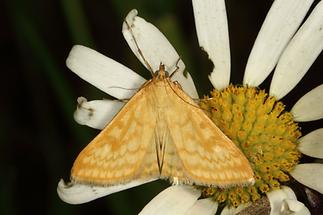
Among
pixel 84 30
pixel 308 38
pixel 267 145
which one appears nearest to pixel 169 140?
pixel 267 145

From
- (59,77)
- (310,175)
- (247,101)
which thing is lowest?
A: (310,175)

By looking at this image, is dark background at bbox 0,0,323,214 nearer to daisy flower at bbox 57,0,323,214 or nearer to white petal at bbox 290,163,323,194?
daisy flower at bbox 57,0,323,214

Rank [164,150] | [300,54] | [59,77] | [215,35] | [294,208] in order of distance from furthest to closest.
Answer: [59,77]
[215,35]
[300,54]
[164,150]
[294,208]

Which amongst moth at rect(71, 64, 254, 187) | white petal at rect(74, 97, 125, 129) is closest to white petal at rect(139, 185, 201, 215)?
moth at rect(71, 64, 254, 187)

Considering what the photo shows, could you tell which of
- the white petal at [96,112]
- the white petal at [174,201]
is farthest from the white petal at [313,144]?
the white petal at [96,112]

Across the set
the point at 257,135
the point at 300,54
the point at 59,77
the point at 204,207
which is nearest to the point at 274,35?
the point at 300,54

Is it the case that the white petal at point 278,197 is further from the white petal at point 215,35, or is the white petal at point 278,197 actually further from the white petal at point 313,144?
the white petal at point 215,35

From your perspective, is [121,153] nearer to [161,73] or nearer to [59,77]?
[161,73]
